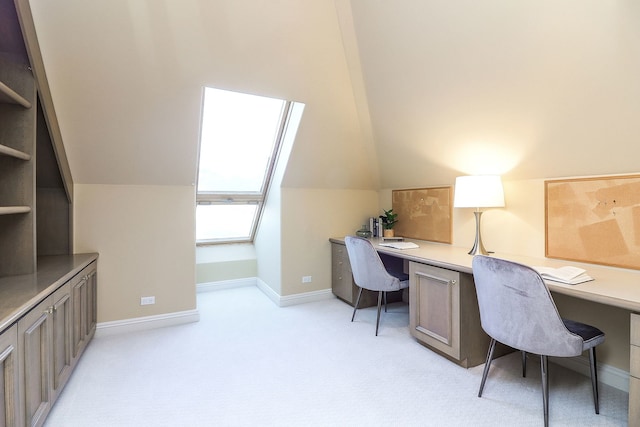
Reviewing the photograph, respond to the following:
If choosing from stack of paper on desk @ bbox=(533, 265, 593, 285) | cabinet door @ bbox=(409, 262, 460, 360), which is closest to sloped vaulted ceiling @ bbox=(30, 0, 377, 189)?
cabinet door @ bbox=(409, 262, 460, 360)

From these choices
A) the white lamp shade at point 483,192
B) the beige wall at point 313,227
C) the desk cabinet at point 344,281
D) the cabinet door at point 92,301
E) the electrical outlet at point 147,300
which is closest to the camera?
the white lamp shade at point 483,192

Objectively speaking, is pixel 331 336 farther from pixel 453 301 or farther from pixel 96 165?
pixel 96 165

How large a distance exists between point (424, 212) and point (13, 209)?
3.19 metres

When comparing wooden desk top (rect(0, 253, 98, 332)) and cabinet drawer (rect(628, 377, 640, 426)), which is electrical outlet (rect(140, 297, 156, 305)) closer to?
wooden desk top (rect(0, 253, 98, 332))

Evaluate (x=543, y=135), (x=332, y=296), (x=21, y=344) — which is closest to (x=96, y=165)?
(x=21, y=344)

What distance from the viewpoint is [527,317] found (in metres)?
1.62

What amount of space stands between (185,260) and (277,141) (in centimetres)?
150

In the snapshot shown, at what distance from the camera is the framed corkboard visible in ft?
10.2

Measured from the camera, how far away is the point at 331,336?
2.73 meters

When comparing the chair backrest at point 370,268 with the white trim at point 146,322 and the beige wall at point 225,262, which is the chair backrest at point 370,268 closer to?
the white trim at point 146,322

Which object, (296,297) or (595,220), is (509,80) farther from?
(296,297)

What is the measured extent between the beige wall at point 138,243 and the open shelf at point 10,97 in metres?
0.93

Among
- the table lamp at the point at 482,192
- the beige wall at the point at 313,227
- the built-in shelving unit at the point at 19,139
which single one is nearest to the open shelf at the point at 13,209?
the built-in shelving unit at the point at 19,139

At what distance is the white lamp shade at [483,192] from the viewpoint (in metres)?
2.35
